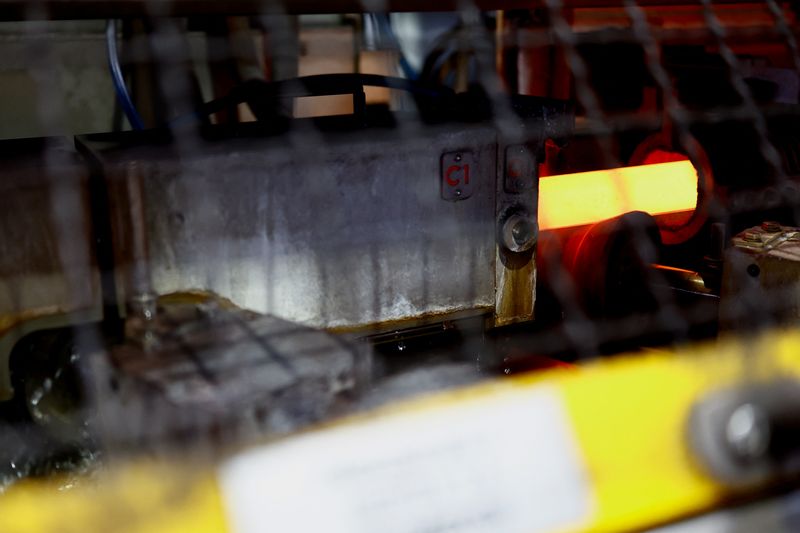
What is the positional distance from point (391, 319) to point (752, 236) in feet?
1.68

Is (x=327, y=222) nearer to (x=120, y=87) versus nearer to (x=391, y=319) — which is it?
(x=391, y=319)

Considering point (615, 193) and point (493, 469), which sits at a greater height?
point (615, 193)

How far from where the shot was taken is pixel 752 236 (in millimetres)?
1163

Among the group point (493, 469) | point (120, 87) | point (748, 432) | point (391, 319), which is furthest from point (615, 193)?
point (120, 87)

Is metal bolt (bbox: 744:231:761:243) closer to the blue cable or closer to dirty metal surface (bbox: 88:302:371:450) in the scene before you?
dirty metal surface (bbox: 88:302:371:450)

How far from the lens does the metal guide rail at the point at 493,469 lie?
0.61 m

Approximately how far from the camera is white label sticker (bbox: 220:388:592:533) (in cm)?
62

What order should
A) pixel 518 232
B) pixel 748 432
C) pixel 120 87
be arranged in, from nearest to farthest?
pixel 748 432 → pixel 518 232 → pixel 120 87

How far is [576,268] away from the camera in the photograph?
128 cm

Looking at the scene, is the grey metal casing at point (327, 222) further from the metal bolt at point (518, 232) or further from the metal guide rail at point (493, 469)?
the metal guide rail at point (493, 469)

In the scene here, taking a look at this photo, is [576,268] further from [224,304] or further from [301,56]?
[301,56]

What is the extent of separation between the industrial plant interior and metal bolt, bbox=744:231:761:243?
11 mm

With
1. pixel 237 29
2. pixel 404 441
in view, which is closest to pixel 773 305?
pixel 404 441

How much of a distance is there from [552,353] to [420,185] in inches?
20.5
